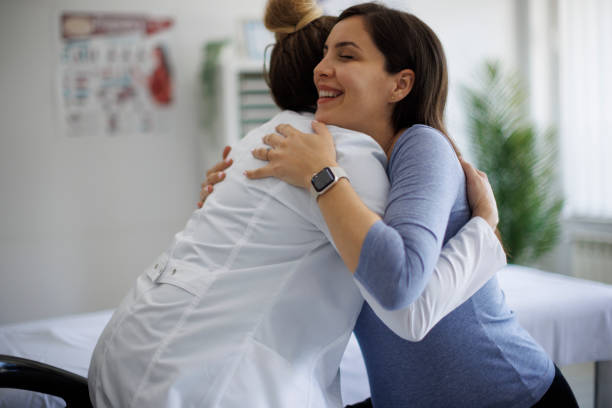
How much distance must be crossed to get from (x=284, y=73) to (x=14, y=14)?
99.4 inches

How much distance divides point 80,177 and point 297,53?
2.38 metres

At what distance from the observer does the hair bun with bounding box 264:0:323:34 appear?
3.61 ft

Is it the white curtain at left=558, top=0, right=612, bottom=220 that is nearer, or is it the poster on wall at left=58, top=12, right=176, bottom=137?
the poster on wall at left=58, top=12, right=176, bottom=137

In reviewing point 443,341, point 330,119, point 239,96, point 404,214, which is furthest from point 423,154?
point 239,96

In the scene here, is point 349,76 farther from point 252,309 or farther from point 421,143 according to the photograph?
point 252,309

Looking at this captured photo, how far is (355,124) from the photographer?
1082 millimetres

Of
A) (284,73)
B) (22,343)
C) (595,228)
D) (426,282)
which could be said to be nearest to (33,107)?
(22,343)

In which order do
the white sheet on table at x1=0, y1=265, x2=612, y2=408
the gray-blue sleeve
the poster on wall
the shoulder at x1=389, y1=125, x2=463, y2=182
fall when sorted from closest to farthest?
the gray-blue sleeve, the shoulder at x1=389, y1=125, x2=463, y2=182, the white sheet on table at x1=0, y1=265, x2=612, y2=408, the poster on wall

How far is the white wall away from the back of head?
5.99 feet

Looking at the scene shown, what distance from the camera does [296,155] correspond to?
0.89 metres

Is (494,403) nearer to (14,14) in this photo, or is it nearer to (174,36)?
(174,36)

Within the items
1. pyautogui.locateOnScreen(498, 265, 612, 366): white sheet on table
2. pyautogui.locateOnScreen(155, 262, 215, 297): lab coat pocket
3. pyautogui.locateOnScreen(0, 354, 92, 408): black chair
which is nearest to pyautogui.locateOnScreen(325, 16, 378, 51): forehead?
pyautogui.locateOnScreen(155, 262, 215, 297): lab coat pocket

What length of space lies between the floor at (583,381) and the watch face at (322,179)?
1397 mm

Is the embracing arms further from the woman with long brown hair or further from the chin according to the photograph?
the chin
